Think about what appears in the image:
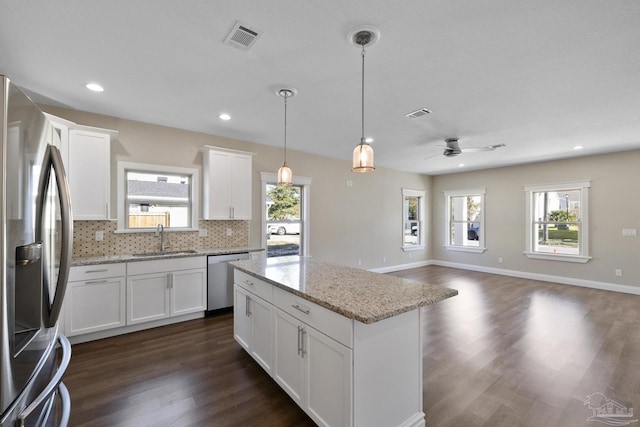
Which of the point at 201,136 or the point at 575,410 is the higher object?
the point at 201,136

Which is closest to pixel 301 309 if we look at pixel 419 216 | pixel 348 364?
pixel 348 364

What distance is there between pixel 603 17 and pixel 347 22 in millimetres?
1625

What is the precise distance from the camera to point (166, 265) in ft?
11.5

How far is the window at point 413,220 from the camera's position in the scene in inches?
299

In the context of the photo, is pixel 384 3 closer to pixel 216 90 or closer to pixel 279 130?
pixel 216 90

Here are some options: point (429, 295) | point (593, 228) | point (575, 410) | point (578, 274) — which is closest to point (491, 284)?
point (578, 274)

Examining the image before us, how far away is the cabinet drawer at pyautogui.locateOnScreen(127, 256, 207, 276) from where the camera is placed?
3.32 m

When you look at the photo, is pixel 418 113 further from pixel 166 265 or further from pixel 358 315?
pixel 166 265

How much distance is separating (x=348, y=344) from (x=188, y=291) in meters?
2.89

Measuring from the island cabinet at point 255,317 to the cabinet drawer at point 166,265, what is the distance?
1.18 meters

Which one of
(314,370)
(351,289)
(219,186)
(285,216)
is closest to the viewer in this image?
(314,370)

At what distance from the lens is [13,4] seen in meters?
1.70

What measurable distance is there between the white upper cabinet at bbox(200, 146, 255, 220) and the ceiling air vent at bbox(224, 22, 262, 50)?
2189 millimetres

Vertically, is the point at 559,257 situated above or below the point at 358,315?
below
